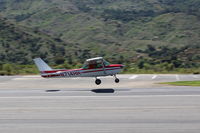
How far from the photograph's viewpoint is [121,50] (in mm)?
126188

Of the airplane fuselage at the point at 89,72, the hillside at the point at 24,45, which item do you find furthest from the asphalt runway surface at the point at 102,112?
the hillside at the point at 24,45

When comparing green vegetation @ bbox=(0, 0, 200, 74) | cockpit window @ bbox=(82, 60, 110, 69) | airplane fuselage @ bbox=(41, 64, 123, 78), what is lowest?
green vegetation @ bbox=(0, 0, 200, 74)

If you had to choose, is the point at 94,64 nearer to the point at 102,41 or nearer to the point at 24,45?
the point at 24,45

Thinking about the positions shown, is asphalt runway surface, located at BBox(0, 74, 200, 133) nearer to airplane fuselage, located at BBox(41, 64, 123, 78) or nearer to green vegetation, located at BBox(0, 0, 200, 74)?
airplane fuselage, located at BBox(41, 64, 123, 78)

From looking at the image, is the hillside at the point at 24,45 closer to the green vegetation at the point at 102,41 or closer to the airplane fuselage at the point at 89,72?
the green vegetation at the point at 102,41

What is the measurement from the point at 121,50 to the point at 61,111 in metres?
109

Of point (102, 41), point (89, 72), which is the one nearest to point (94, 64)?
point (89, 72)

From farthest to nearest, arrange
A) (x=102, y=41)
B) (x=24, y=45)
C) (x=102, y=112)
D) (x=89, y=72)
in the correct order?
(x=102, y=41)
(x=24, y=45)
(x=89, y=72)
(x=102, y=112)

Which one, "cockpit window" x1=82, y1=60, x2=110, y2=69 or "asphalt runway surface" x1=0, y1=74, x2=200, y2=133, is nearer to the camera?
"asphalt runway surface" x1=0, y1=74, x2=200, y2=133

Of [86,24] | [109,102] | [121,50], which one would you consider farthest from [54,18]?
[109,102]

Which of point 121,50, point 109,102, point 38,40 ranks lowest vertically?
point 121,50

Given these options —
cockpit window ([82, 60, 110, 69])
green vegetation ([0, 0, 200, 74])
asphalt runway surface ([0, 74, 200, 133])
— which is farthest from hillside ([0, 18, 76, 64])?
asphalt runway surface ([0, 74, 200, 133])

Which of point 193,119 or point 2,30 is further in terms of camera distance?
point 2,30

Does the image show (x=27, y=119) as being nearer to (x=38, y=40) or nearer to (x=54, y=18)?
(x=38, y=40)
